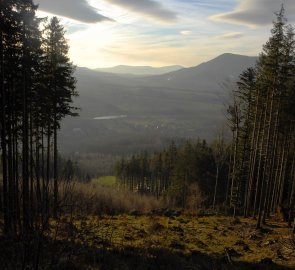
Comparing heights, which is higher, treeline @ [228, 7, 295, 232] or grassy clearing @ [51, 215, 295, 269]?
treeline @ [228, 7, 295, 232]

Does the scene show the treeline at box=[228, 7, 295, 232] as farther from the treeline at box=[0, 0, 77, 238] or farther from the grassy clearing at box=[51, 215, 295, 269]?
the treeline at box=[0, 0, 77, 238]

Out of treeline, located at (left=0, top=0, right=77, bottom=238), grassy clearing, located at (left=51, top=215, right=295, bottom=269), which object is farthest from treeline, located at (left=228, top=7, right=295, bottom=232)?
treeline, located at (left=0, top=0, right=77, bottom=238)

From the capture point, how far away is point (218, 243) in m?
21.2

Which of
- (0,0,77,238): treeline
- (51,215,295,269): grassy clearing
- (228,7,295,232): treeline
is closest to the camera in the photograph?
(51,215,295,269): grassy clearing

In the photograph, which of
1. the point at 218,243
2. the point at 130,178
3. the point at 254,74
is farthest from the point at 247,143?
the point at 130,178

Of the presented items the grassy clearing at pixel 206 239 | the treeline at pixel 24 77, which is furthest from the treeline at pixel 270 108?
the treeline at pixel 24 77

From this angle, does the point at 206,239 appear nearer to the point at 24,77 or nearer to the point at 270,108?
the point at 270,108

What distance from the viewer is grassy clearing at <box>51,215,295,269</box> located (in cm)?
1738

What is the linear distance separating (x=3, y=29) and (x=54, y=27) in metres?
8.90

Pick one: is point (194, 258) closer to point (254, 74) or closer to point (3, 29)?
point (3, 29)

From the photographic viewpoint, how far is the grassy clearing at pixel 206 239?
57.0 ft

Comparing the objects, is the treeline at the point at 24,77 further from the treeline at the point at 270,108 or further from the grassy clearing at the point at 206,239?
the treeline at the point at 270,108

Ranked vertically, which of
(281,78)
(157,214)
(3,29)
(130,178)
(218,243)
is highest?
(3,29)

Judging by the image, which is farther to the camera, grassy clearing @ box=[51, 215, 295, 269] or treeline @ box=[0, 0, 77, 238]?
treeline @ box=[0, 0, 77, 238]
